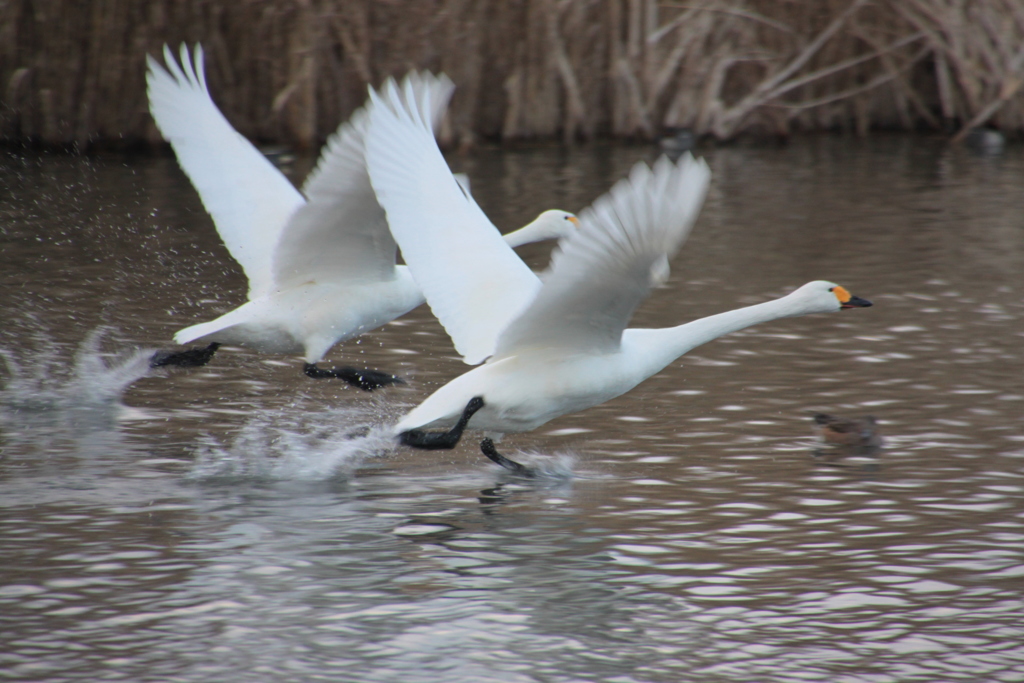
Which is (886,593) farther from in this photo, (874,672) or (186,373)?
(186,373)

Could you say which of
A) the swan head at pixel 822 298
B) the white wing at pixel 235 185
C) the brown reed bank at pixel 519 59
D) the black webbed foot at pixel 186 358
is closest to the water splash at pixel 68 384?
the black webbed foot at pixel 186 358

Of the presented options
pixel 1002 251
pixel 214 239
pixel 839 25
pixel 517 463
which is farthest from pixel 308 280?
pixel 839 25

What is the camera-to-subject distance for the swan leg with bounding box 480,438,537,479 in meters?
6.67

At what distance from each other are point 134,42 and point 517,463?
43.2ft

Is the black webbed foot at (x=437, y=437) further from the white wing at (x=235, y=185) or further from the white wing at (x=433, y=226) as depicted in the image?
the white wing at (x=235, y=185)

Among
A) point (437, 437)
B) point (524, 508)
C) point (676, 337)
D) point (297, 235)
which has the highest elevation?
point (297, 235)

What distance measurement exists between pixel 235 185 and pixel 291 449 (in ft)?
6.80

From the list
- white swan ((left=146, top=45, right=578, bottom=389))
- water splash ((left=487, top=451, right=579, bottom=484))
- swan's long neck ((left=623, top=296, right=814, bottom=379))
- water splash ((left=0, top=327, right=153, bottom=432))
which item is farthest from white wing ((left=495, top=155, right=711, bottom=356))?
water splash ((left=0, top=327, right=153, bottom=432))

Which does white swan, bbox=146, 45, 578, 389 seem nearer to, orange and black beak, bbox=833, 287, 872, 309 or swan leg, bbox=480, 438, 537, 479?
swan leg, bbox=480, 438, 537, 479

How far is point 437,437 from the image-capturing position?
6.45 meters

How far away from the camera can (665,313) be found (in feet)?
33.0

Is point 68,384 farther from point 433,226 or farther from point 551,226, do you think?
point 551,226

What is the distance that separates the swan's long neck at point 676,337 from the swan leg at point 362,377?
1.92 meters

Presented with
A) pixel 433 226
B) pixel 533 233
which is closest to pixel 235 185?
pixel 533 233
